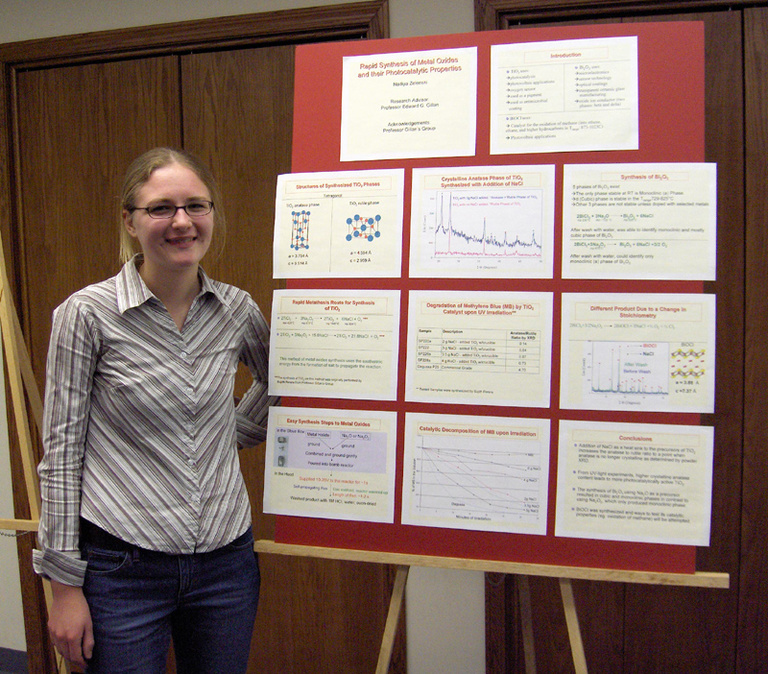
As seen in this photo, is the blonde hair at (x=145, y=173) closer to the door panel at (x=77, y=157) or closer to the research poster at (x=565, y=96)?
the research poster at (x=565, y=96)

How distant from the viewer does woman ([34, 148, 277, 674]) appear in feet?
3.04

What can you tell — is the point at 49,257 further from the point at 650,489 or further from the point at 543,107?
the point at 650,489

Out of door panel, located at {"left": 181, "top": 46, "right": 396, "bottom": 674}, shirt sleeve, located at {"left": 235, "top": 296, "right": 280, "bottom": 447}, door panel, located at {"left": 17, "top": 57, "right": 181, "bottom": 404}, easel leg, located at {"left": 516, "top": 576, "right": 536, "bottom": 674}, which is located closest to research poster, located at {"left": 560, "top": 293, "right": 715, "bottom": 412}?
easel leg, located at {"left": 516, "top": 576, "right": 536, "bottom": 674}

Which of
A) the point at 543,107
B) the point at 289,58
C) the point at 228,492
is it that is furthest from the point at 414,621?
the point at 289,58

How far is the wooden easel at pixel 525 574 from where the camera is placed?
3.30ft

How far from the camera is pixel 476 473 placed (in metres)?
1.09

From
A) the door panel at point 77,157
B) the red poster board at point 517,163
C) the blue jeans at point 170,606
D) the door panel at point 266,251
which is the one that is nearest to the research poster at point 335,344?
the red poster board at point 517,163

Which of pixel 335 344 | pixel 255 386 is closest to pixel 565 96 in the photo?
pixel 335 344

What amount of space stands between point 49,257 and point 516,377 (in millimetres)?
1830

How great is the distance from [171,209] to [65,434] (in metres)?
0.44

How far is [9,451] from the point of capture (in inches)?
81.7

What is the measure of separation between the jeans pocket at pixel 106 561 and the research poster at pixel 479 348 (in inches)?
23.6

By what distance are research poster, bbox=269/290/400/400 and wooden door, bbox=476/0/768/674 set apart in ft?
3.25

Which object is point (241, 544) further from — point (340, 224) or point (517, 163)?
point (517, 163)
